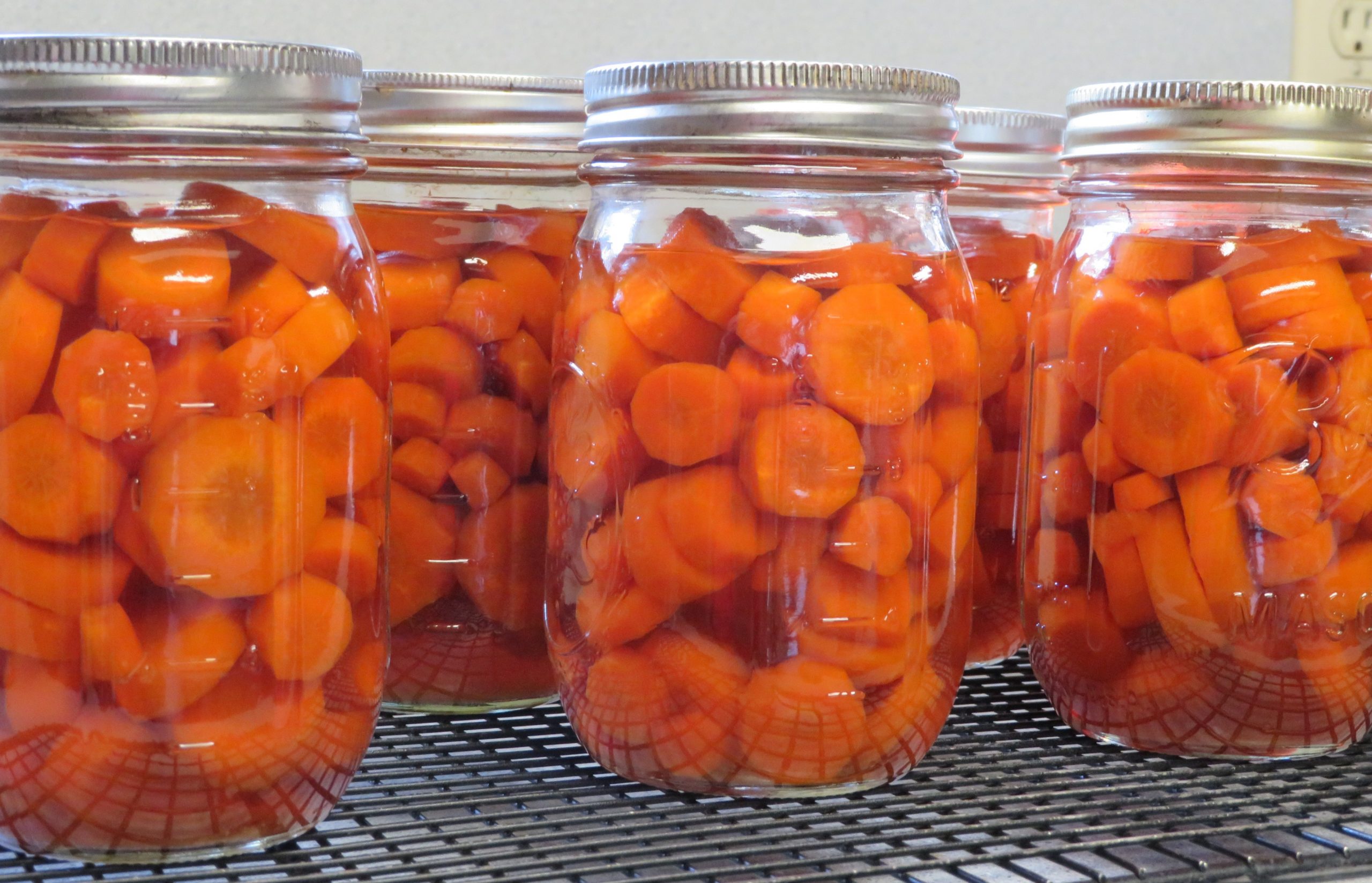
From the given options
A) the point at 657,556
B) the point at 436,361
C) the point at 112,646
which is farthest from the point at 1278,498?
the point at 112,646

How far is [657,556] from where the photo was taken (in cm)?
62

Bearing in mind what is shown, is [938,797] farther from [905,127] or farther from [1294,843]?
[905,127]

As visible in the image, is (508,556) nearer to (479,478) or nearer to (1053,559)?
(479,478)

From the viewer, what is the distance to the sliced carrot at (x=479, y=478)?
712mm

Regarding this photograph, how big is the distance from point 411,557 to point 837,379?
23 cm

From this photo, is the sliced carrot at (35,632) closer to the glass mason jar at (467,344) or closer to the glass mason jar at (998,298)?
the glass mason jar at (467,344)

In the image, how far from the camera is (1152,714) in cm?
69

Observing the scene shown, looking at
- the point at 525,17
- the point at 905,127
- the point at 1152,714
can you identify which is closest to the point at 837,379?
the point at 905,127

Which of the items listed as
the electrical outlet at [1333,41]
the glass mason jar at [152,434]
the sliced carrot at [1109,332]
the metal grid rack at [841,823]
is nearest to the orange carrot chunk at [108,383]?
the glass mason jar at [152,434]

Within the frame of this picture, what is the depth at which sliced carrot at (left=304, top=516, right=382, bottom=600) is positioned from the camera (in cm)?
58

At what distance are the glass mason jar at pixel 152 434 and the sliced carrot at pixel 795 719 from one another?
0.60 feet

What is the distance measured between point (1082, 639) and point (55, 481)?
45 centimetres

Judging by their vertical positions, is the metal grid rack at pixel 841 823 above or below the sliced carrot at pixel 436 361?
below

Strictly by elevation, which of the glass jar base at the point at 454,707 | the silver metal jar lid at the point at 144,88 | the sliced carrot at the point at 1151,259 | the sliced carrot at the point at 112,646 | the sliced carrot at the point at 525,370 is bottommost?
the glass jar base at the point at 454,707
